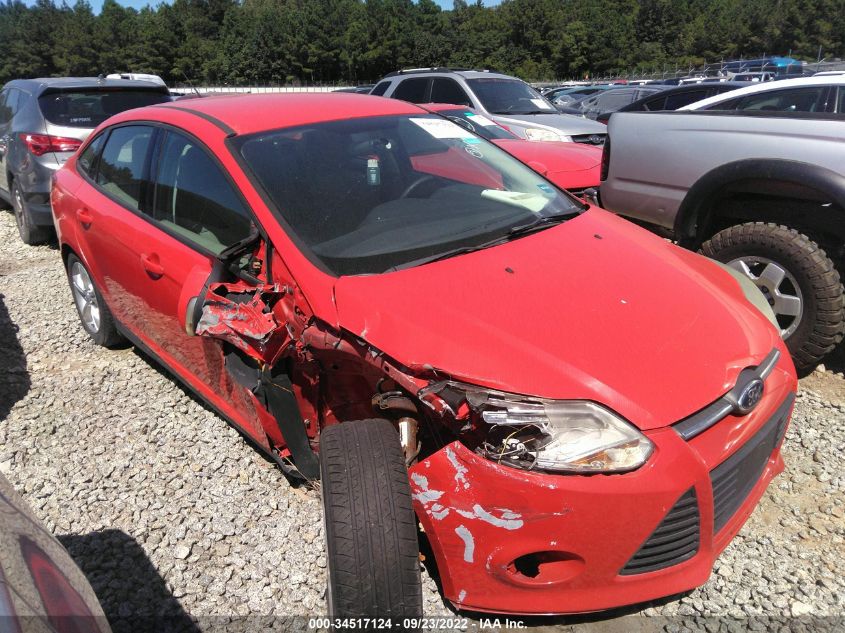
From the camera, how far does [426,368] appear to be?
1894 millimetres

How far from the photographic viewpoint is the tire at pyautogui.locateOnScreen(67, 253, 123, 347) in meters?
4.04

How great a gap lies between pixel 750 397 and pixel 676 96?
795cm

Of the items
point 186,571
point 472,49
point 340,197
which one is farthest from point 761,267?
point 472,49

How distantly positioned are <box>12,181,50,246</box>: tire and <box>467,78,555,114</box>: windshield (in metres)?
6.15

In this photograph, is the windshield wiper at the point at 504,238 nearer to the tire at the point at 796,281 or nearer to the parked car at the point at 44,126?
the tire at the point at 796,281

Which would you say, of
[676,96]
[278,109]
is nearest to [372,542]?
[278,109]

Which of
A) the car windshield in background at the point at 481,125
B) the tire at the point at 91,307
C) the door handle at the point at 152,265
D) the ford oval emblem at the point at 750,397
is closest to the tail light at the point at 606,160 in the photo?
the car windshield in background at the point at 481,125

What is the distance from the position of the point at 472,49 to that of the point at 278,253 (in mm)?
89741

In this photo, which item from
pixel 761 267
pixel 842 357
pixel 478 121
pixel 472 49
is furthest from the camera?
pixel 472 49

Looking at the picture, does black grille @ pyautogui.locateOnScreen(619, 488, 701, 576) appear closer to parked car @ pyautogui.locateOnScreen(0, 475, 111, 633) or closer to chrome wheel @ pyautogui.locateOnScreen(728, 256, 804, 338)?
parked car @ pyautogui.locateOnScreen(0, 475, 111, 633)

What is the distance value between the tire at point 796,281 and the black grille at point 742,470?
1390 mm

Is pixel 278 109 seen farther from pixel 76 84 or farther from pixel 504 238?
pixel 76 84

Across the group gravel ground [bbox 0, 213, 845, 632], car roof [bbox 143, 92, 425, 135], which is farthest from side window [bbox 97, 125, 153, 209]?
gravel ground [bbox 0, 213, 845, 632]

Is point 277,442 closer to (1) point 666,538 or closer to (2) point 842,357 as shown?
(1) point 666,538
